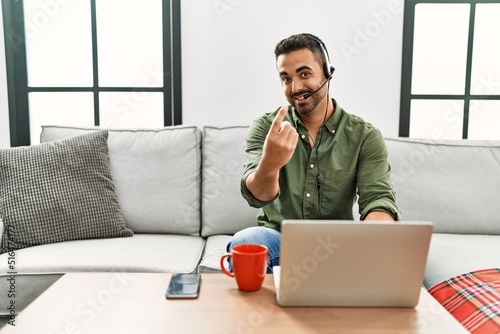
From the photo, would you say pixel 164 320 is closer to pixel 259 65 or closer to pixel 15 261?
pixel 15 261

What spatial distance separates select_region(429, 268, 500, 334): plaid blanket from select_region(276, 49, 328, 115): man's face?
684 millimetres

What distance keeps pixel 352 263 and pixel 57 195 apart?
129cm

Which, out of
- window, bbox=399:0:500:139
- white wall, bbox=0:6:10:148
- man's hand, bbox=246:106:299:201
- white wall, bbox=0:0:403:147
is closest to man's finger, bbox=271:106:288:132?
man's hand, bbox=246:106:299:201

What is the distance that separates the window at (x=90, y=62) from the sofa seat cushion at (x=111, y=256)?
2.64 ft

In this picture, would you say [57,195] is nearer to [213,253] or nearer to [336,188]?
[213,253]

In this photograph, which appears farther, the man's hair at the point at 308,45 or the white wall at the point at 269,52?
the white wall at the point at 269,52

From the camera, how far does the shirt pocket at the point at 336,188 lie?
4.58 ft

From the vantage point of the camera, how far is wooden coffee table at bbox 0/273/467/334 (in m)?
0.75

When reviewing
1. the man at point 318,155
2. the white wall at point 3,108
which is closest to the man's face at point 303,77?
the man at point 318,155

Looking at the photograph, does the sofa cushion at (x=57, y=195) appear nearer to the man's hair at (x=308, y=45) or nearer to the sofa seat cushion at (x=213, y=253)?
the sofa seat cushion at (x=213, y=253)

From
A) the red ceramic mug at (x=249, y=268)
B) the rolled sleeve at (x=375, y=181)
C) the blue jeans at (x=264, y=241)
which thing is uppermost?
the rolled sleeve at (x=375, y=181)

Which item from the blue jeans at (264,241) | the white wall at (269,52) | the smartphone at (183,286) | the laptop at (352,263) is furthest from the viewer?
the white wall at (269,52)

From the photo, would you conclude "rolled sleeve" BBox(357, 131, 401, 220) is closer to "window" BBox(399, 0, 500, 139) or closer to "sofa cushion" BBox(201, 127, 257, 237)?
"sofa cushion" BBox(201, 127, 257, 237)

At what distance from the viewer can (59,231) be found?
1649 mm
